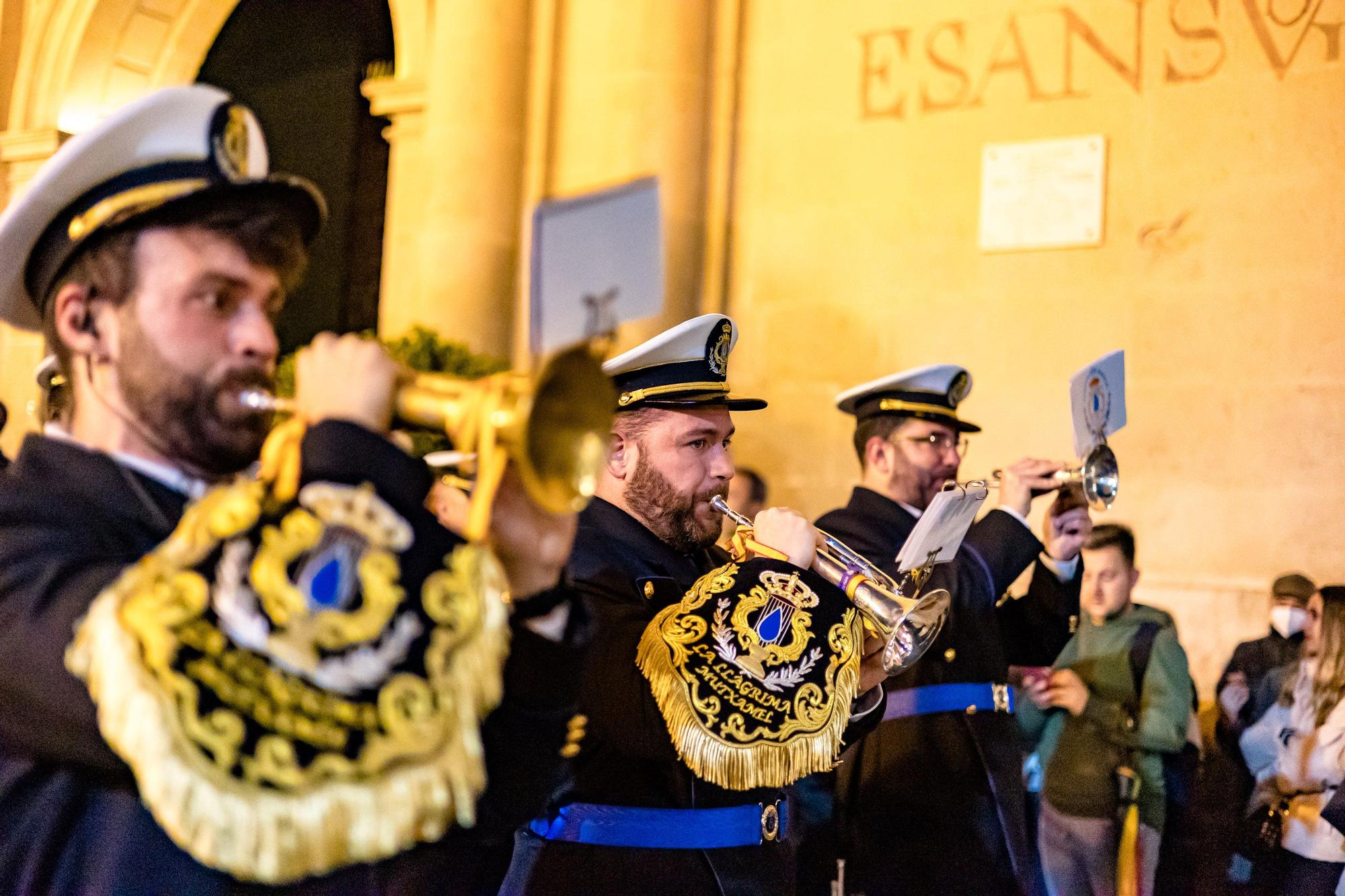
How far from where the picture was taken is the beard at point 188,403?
1590 mm

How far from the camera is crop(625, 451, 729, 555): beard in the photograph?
298 cm

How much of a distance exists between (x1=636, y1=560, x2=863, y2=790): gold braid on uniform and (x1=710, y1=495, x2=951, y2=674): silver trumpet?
1.41 ft

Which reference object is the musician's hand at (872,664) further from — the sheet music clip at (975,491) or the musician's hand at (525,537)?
the musician's hand at (525,537)

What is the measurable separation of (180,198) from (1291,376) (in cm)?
515

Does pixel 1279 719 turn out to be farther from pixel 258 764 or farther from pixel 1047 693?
pixel 258 764

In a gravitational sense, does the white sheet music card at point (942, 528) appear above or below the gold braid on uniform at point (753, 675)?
above

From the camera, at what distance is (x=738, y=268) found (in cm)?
678

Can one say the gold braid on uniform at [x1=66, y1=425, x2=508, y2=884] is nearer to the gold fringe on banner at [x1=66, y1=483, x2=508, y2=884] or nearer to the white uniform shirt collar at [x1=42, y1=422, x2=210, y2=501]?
the gold fringe on banner at [x1=66, y1=483, x2=508, y2=884]

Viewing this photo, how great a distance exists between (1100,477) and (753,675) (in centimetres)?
198

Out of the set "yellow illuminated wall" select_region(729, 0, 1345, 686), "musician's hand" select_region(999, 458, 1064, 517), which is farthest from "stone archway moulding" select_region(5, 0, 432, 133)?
"musician's hand" select_region(999, 458, 1064, 517)

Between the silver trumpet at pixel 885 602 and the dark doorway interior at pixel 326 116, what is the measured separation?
253 inches

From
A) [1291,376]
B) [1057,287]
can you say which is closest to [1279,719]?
[1291,376]

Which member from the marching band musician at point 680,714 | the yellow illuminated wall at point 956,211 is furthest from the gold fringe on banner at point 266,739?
the yellow illuminated wall at point 956,211

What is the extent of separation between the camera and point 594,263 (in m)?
1.43
